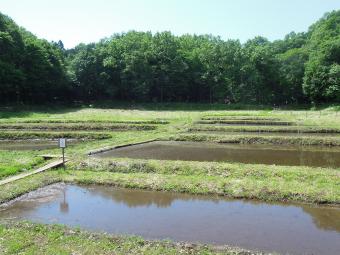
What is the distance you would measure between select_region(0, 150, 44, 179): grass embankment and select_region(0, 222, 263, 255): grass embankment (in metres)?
7.45

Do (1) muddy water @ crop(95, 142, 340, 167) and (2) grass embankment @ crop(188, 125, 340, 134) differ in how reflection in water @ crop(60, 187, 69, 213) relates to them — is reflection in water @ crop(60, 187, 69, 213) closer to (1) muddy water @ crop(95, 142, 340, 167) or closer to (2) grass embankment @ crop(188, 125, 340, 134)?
(1) muddy water @ crop(95, 142, 340, 167)

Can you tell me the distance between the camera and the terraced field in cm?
1425

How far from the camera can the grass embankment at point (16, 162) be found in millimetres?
17406

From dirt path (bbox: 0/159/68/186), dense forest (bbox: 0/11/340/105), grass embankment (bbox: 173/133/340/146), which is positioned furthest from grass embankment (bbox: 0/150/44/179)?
dense forest (bbox: 0/11/340/105)

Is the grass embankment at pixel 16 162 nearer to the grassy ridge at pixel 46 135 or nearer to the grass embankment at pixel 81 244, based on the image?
the grass embankment at pixel 81 244

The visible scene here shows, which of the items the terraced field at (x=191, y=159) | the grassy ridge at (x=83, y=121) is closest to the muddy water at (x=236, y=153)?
the terraced field at (x=191, y=159)

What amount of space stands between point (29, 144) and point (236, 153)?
52.1 ft

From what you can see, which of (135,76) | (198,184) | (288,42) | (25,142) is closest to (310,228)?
(198,184)

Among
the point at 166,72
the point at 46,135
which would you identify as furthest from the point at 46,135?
the point at 166,72

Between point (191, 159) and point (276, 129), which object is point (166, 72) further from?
point (191, 159)

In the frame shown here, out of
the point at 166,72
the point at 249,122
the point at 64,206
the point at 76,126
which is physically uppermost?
the point at 166,72

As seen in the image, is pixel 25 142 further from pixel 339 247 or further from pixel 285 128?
pixel 339 247

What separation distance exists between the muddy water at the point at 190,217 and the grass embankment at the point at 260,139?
13.4 m

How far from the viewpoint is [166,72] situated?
68188 mm
